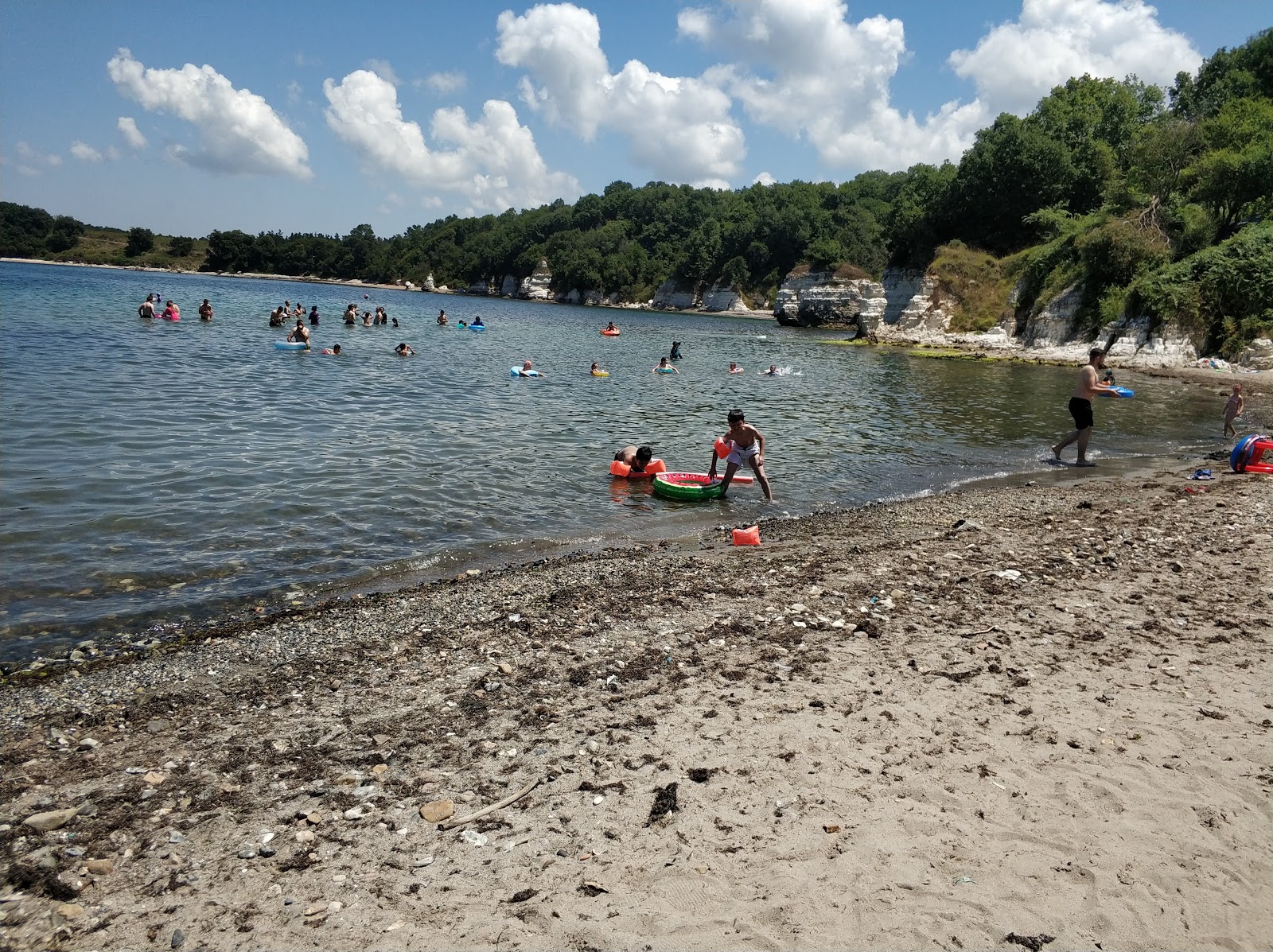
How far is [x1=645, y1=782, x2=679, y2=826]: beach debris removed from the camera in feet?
14.3

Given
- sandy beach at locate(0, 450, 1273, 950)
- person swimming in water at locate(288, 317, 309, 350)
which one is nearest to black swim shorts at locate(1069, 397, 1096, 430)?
sandy beach at locate(0, 450, 1273, 950)

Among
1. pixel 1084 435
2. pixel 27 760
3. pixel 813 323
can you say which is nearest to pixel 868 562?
pixel 27 760

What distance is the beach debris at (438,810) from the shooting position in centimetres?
439

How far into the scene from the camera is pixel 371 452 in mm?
15844

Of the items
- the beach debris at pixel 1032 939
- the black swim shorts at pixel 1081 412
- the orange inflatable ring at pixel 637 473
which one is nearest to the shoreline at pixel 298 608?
the orange inflatable ring at pixel 637 473

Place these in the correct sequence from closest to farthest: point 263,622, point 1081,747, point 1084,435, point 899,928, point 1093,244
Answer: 1. point 899,928
2. point 1081,747
3. point 263,622
4. point 1084,435
5. point 1093,244

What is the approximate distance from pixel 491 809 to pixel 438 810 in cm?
30

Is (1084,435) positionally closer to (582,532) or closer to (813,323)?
(582,532)

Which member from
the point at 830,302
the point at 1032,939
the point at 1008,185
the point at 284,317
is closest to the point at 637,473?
the point at 1032,939

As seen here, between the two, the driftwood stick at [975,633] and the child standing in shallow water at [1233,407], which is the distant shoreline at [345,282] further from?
the driftwood stick at [975,633]

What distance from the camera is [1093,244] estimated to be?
4491 centimetres

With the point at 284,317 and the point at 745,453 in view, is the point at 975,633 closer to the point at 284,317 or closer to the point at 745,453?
the point at 745,453

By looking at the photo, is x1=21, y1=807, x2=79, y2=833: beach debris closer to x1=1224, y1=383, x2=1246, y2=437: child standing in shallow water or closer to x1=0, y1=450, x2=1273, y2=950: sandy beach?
x1=0, y1=450, x2=1273, y2=950: sandy beach

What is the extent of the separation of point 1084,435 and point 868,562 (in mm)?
10710
